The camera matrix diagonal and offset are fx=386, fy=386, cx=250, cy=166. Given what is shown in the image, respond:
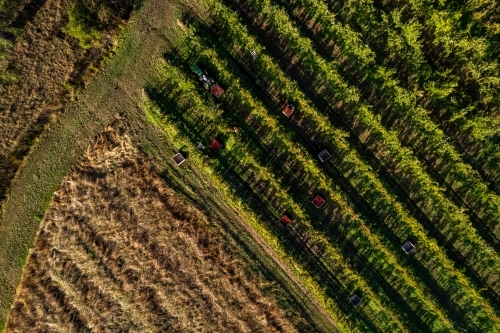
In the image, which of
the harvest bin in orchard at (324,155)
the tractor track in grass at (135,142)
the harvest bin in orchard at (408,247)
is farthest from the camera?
the tractor track in grass at (135,142)

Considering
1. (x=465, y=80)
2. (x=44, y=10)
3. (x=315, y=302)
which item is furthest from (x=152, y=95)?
(x=465, y=80)

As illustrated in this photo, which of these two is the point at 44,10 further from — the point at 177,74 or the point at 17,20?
the point at 177,74

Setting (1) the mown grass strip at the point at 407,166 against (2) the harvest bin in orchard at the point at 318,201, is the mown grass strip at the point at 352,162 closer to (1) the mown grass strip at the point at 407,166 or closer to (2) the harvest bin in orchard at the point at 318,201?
(1) the mown grass strip at the point at 407,166

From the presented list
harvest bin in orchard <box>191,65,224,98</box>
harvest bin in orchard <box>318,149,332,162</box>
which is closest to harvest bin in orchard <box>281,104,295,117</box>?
harvest bin in orchard <box>318,149,332,162</box>

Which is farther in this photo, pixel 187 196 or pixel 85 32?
pixel 187 196

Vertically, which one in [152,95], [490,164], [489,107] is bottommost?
[490,164]

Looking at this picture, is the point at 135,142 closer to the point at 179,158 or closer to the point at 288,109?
the point at 179,158

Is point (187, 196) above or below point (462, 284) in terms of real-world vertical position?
above

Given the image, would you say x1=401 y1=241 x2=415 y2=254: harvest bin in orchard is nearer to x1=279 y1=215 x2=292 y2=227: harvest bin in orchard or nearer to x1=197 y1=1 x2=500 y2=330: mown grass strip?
x1=197 y1=1 x2=500 y2=330: mown grass strip

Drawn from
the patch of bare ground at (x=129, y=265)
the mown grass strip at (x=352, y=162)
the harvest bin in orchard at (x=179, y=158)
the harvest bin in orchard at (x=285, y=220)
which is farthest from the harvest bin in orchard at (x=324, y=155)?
the harvest bin in orchard at (x=179, y=158)
